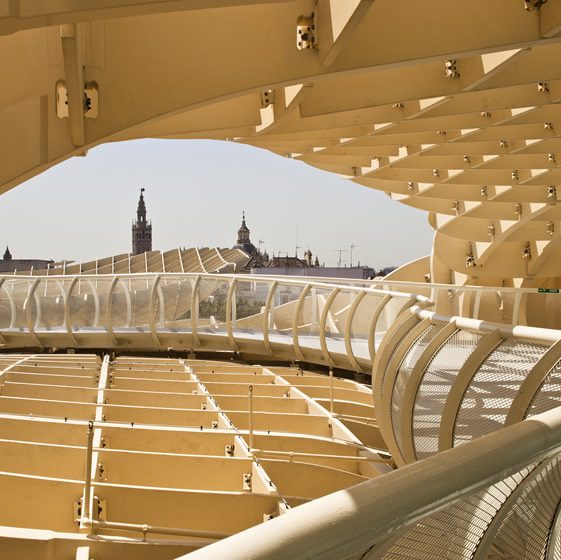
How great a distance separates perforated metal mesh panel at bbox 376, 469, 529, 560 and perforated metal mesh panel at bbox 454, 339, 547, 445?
366 cm

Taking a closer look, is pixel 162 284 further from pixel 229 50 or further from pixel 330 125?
pixel 229 50

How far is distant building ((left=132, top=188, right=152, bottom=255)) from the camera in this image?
565 ft

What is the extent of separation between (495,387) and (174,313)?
50.6 ft

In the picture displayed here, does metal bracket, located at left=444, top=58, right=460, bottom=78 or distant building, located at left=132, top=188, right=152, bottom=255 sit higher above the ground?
distant building, located at left=132, top=188, right=152, bottom=255

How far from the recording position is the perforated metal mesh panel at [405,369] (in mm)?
7961

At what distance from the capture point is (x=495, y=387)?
244 inches

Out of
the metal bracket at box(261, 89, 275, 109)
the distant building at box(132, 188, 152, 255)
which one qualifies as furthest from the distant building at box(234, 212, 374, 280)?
the metal bracket at box(261, 89, 275, 109)

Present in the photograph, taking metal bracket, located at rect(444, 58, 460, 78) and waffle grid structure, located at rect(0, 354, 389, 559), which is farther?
waffle grid structure, located at rect(0, 354, 389, 559)

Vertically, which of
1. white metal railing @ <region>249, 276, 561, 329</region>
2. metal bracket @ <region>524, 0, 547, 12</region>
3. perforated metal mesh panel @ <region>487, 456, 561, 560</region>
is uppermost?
metal bracket @ <region>524, 0, 547, 12</region>

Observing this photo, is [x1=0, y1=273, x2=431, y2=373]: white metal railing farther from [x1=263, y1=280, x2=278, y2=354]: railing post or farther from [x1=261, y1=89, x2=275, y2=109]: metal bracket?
[x1=261, y1=89, x2=275, y2=109]: metal bracket

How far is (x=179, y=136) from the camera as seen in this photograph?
11938 mm

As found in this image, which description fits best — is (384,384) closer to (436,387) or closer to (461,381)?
(436,387)

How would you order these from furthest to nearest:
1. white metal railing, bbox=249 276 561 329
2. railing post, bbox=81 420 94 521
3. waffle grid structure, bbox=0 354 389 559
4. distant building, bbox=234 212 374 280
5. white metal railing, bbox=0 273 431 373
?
1. distant building, bbox=234 212 374 280
2. white metal railing, bbox=0 273 431 373
3. white metal railing, bbox=249 276 561 329
4. waffle grid structure, bbox=0 354 389 559
5. railing post, bbox=81 420 94 521

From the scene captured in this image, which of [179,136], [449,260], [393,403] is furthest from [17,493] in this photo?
[449,260]
